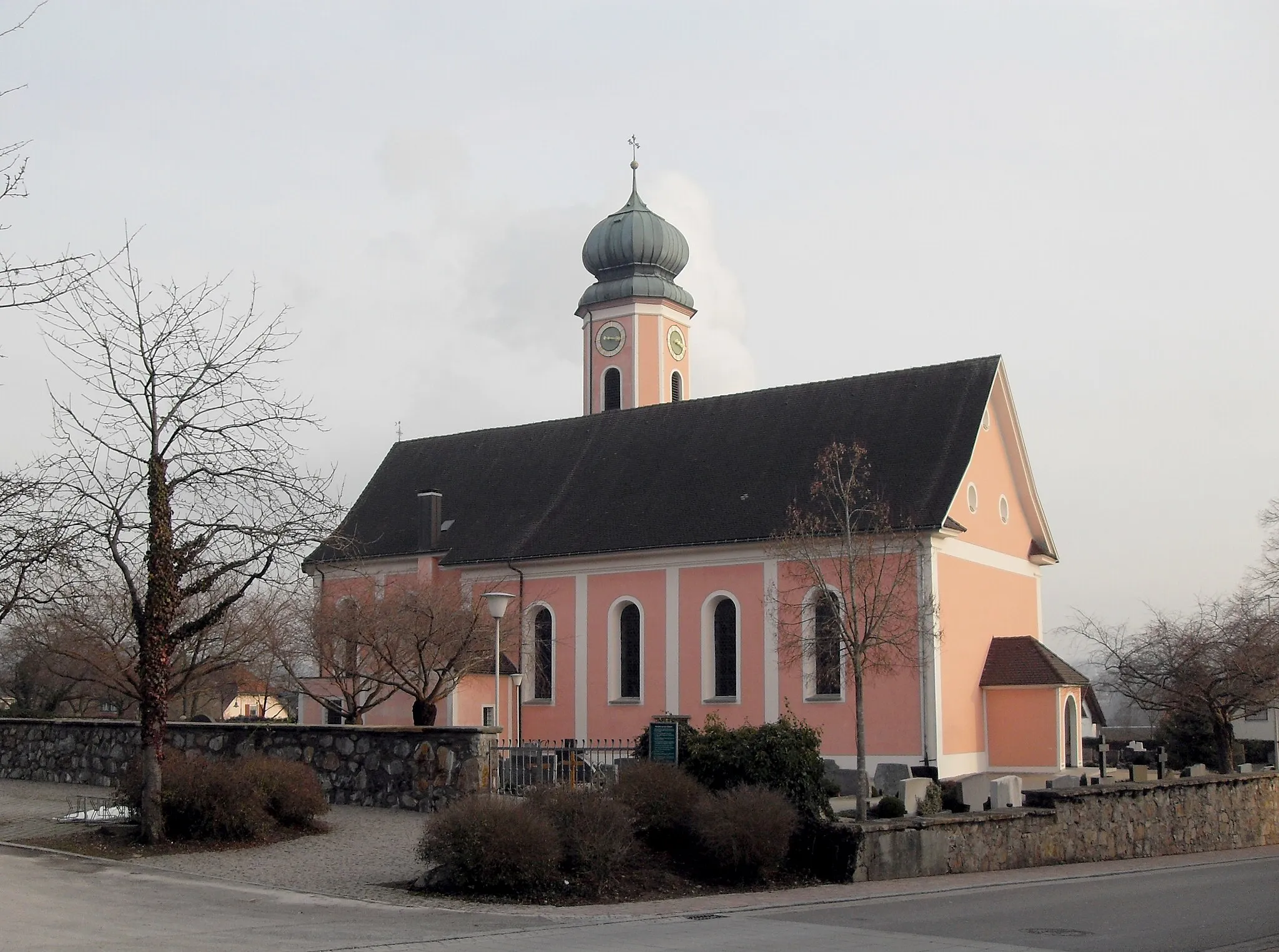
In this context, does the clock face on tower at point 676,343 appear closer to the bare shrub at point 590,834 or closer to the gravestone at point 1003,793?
the gravestone at point 1003,793

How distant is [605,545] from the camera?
3778 centimetres

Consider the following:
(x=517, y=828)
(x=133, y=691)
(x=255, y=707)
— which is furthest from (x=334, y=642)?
(x=255, y=707)

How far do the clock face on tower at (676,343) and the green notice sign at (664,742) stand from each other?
33402mm

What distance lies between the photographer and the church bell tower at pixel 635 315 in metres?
51.4

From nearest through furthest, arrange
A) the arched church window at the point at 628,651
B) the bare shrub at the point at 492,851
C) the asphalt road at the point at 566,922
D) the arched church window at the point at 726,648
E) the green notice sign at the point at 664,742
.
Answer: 1. the asphalt road at the point at 566,922
2. the bare shrub at the point at 492,851
3. the green notice sign at the point at 664,742
4. the arched church window at the point at 726,648
5. the arched church window at the point at 628,651

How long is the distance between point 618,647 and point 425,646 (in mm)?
7375

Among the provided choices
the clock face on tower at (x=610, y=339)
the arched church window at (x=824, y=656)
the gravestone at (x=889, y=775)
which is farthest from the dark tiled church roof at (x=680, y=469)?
the clock face on tower at (x=610, y=339)

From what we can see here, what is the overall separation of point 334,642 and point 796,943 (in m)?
23.1

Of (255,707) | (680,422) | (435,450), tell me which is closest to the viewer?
(680,422)

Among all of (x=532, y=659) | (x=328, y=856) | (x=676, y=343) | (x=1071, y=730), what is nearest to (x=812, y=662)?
(x=1071, y=730)

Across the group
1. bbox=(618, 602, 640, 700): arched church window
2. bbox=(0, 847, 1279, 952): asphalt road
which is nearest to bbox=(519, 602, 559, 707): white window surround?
bbox=(618, 602, 640, 700): arched church window

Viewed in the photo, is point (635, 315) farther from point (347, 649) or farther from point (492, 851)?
point (492, 851)

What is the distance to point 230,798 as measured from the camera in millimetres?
17469

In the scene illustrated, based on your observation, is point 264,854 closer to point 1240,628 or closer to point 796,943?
point 796,943
